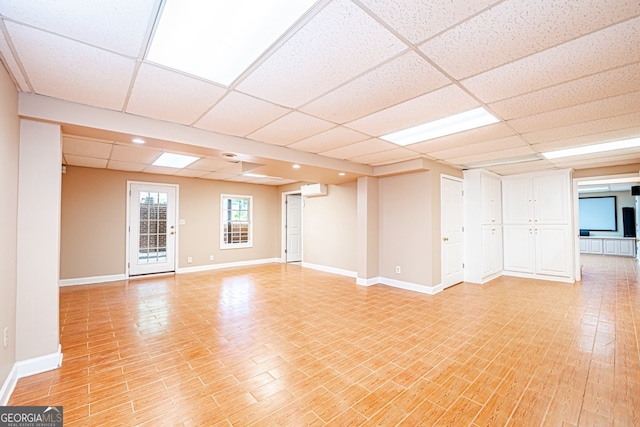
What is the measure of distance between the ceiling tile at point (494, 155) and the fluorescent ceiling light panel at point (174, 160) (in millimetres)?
4702

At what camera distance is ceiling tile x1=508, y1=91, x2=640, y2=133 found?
96.0 inches

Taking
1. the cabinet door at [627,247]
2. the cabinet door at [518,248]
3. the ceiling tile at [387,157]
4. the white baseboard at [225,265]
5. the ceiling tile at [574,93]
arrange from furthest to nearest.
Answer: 1. the cabinet door at [627,247]
2. the white baseboard at [225,265]
3. the cabinet door at [518,248]
4. the ceiling tile at [387,157]
5. the ceiling tile at [574,93]

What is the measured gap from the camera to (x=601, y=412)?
1.89m

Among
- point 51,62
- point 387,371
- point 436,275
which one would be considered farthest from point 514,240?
point 51,62

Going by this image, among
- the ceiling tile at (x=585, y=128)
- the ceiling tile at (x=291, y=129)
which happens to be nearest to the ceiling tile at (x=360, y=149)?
the ceiling tile at (x=291, y=129)

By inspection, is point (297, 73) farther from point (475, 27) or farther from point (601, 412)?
point (601, 412)

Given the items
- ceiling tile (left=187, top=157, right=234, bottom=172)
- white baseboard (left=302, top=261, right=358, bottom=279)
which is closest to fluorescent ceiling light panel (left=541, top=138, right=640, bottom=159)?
white baseboard (left=302, top=261, right=358, bottom=279)

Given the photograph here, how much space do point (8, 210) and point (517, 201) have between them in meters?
8.08

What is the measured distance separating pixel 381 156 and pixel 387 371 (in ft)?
10.5

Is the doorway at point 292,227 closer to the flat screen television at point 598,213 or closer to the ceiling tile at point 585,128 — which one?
the ceiling tile at point 585,128

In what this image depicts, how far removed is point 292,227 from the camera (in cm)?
855

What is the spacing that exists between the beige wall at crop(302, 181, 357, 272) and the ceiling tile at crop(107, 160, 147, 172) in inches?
152

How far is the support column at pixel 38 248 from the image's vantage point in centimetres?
234

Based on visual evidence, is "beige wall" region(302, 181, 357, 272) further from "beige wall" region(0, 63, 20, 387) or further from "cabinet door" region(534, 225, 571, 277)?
"beige wall" region(0, 63, 20, 387)
